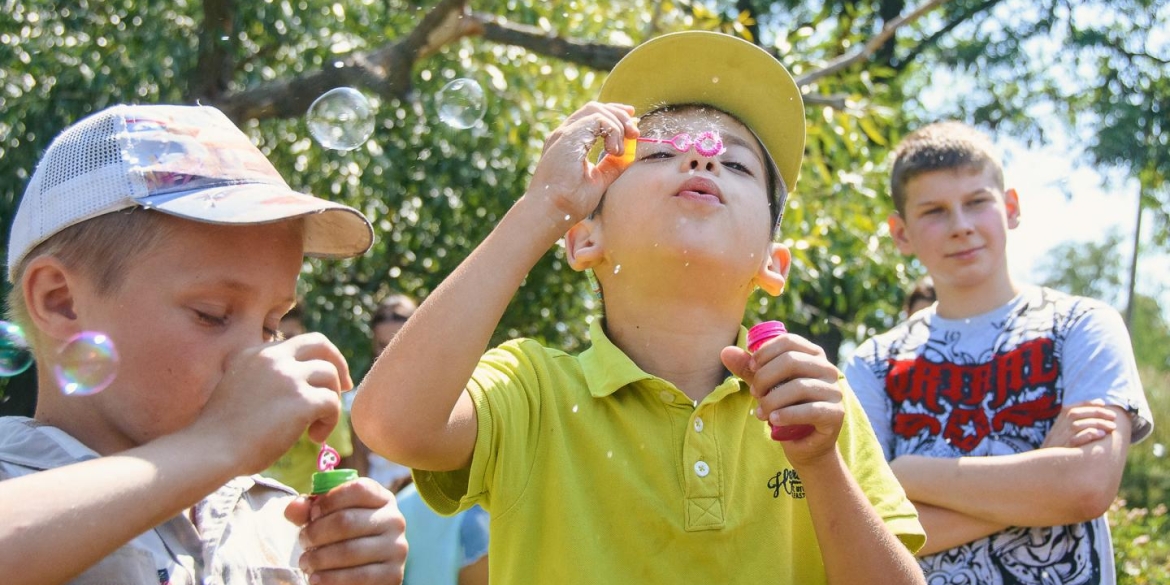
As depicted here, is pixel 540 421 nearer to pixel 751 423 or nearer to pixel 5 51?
pixel 751 423

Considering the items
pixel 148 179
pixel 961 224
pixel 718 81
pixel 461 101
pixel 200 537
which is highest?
pixel 961 224

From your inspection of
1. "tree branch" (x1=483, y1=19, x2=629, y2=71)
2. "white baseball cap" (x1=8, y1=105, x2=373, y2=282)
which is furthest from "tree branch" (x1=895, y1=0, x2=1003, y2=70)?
"white baseball cap" (x1=8, y1=105, x2=373, y2=282)

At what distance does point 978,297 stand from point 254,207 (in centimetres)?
209

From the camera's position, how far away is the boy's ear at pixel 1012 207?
10.8 ft

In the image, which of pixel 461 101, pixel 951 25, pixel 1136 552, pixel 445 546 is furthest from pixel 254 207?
pixel 951 25

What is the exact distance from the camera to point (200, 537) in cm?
167

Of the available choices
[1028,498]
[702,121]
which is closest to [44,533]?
[702,121]

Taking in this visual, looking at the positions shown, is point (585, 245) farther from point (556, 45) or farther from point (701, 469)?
point (556, 45)

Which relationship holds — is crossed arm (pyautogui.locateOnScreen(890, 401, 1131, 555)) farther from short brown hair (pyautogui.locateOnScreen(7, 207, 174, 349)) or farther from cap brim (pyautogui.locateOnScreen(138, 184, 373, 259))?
short brown hair (pyautogui.locateOnScreen(7, 207, 174, 349))

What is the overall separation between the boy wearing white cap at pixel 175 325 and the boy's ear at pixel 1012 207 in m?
2.25

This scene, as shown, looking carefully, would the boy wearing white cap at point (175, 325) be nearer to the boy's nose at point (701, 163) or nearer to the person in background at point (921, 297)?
the boy's nose at point (701, 163)

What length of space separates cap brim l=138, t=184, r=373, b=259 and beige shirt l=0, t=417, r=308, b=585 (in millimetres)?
363

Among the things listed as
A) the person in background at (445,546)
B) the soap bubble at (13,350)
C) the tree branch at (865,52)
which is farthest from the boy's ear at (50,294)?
the tree branch at (865,52)

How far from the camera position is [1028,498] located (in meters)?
2.59
